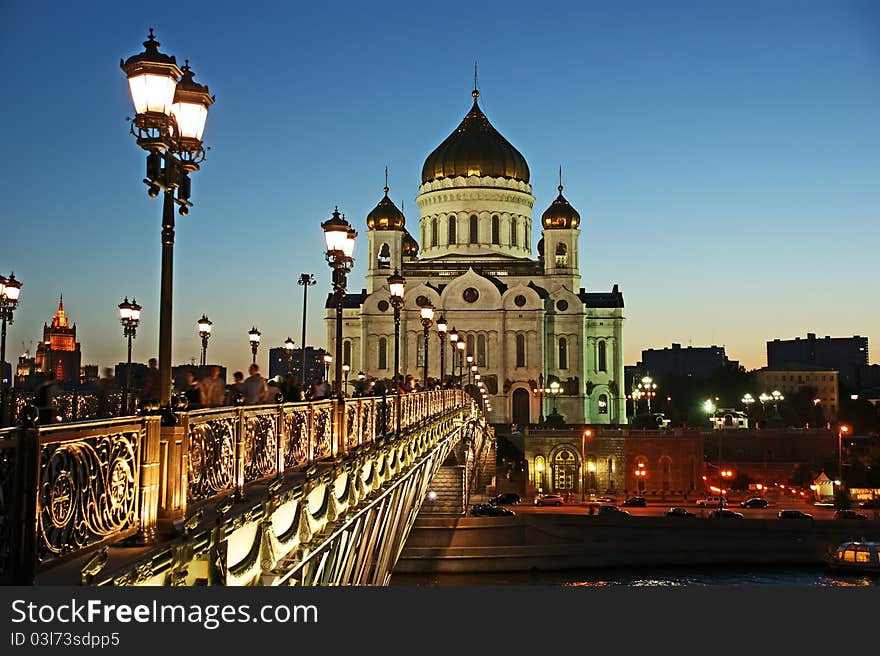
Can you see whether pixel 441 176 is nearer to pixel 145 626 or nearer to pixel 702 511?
pixel 702 511

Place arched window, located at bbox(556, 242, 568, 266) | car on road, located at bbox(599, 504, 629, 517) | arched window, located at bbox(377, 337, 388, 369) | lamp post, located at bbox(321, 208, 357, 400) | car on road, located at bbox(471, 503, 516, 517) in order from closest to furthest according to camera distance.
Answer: lamp post, located at bbox(321, 208, 357, 400) < car on road, located at bbox(599, 504, 629, 517) < car on road, located at bbox(471, 503, 516, 517) < arched window, located at bbox(377, 337, 388, 369) < arched window, located at bbox(556, 242, 568, 266)

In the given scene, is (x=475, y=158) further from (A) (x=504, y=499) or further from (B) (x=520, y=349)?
(A) (x=504, y=499)

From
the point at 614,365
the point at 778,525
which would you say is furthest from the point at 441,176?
the point at 778,525

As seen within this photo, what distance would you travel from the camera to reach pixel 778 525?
40719mm

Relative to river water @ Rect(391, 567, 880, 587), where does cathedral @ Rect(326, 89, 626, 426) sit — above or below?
above

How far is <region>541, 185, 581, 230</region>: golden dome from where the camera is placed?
76375 mm

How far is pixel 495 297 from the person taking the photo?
72250 mm

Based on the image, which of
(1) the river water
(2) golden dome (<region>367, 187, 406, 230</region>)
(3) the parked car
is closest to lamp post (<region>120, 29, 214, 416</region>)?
(1) the river water

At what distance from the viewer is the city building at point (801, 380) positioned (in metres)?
114

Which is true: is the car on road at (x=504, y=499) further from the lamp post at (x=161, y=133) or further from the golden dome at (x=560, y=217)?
the lamp post at (x=161, y=133)

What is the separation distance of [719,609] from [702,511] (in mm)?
42572

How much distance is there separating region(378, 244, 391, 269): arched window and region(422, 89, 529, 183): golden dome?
653 centimetres

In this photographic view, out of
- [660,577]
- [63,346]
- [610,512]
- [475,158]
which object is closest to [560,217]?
[475,158]

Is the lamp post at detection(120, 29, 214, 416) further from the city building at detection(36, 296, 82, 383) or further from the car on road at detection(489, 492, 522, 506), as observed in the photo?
the car on road at detection(489, 492, 522, 506)
